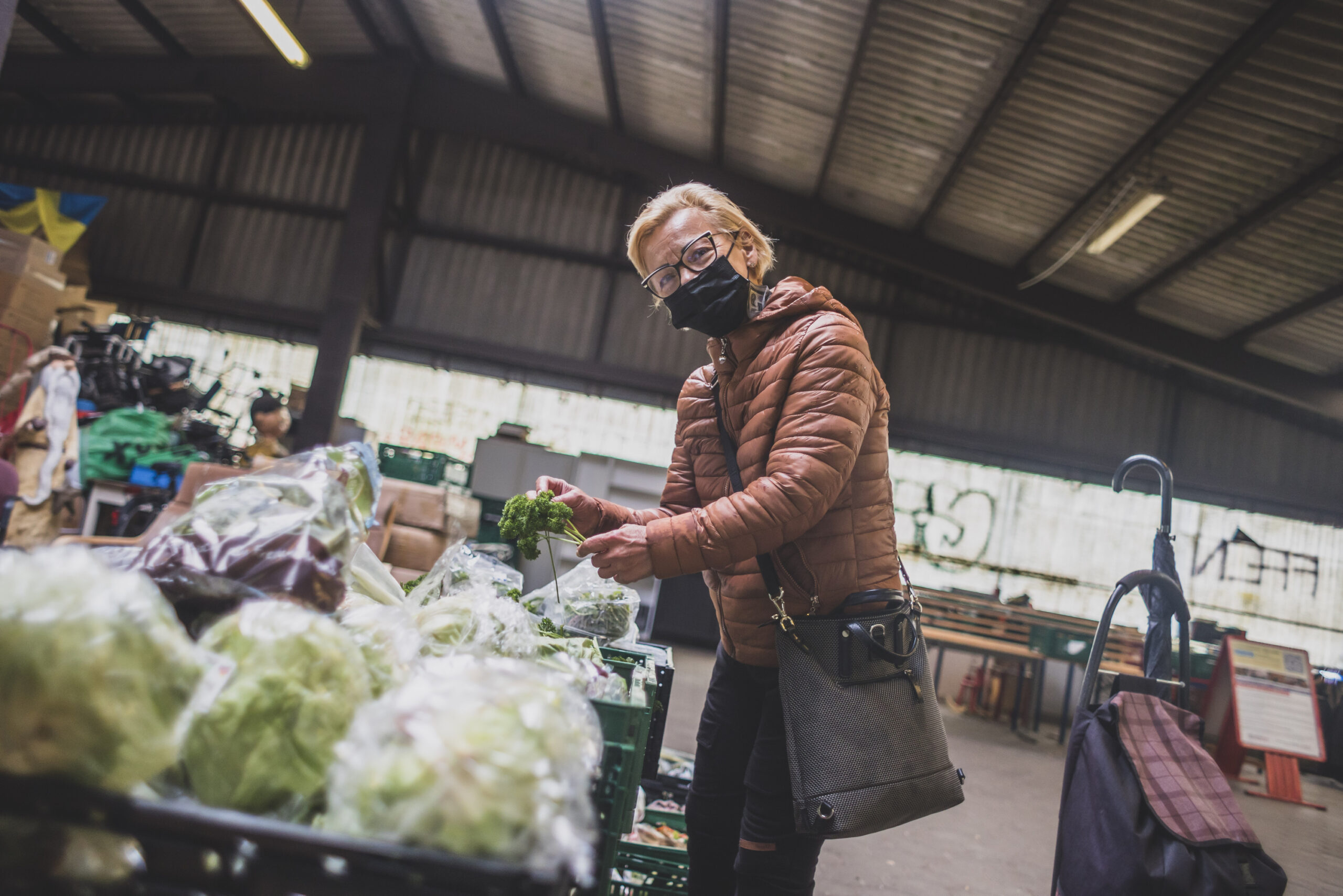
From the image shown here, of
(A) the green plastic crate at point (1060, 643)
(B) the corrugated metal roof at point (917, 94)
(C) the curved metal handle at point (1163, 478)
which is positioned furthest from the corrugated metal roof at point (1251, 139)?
(C) the curved metal handle at point (1163, 478)

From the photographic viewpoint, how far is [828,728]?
1.35 meters

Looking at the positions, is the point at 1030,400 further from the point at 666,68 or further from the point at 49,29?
the point at 49,29

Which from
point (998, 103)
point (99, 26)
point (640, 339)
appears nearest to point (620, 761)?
point (998, 103)

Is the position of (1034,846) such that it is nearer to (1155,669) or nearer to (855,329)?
(1155,669)

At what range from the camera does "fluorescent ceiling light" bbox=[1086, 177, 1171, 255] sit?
6.40 metres

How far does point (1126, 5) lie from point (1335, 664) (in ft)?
31.2

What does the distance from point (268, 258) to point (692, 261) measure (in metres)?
11.5

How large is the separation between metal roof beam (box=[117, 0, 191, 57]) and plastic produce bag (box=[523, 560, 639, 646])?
12045 millimetres

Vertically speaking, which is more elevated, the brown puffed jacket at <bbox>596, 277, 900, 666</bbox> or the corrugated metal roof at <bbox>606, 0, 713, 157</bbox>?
the corrugated metal roof at <bbox>606, 0, 713, 157</bbox>

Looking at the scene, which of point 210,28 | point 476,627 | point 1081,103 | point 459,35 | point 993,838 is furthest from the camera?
point 210,28

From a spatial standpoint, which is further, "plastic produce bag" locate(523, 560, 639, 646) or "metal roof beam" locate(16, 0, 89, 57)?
"metal roof beam" locate(16, 0, 89, 57)

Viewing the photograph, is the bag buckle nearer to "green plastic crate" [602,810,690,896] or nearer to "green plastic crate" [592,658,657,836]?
"green plastic crate" [592,658,657,836]

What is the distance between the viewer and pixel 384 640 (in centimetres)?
102

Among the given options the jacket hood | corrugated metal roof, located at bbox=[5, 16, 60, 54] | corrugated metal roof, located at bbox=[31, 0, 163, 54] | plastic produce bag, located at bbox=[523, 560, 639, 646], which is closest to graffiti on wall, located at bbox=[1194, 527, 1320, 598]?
plastic produce bag, located at bbox=[523, 560, 639, 646]
